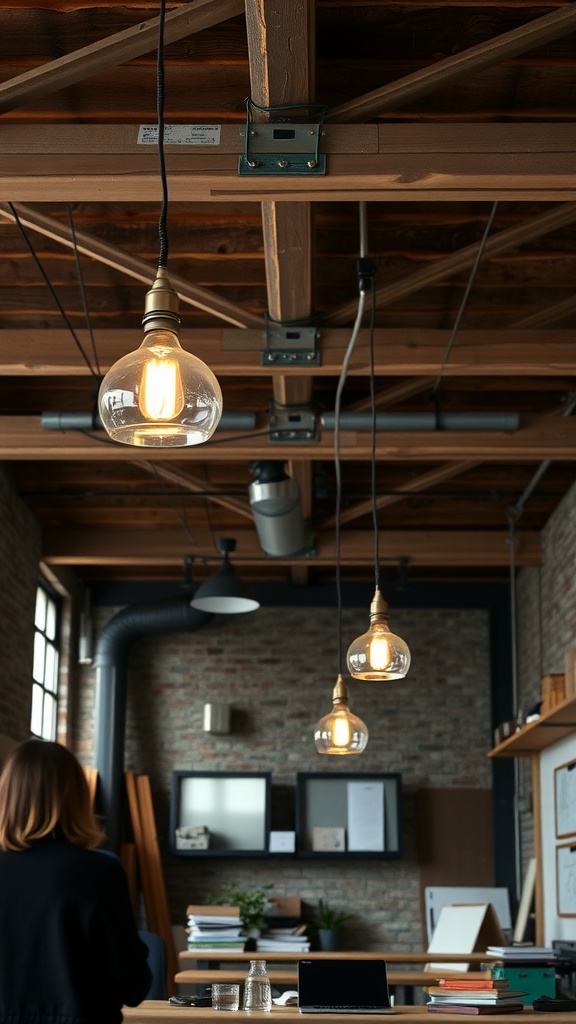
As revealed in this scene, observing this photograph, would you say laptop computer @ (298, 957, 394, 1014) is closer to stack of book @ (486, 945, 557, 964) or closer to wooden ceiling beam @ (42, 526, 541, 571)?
stack of book @ (486, 945, 557, 964)

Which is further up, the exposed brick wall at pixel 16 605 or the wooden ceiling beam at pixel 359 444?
the wooden ceiling beam at pixel 359 444

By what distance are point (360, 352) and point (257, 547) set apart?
13.2ft

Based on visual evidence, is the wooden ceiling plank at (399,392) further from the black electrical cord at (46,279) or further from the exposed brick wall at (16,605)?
the exposed brick wall at (16,605)

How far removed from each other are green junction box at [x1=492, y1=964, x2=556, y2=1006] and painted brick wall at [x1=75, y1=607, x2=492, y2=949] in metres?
4.72

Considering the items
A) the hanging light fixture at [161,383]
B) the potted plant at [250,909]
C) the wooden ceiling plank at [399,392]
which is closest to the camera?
the hanging light fixture at [161,383]

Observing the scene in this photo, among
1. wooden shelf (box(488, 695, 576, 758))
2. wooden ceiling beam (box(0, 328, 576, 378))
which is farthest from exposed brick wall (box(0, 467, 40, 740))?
wooden shelf (box(488, 695, 576, 758))

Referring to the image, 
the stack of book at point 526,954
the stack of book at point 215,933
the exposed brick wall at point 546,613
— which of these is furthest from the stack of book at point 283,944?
the stack of book at point 526,954

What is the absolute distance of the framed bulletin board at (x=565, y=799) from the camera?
283 inches

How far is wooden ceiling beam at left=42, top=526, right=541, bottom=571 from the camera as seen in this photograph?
9.20 metres

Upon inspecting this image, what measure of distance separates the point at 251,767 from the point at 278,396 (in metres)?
5.01

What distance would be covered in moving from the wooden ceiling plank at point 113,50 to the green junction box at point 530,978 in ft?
13.1

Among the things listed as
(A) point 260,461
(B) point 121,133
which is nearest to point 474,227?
(B) point 121,133

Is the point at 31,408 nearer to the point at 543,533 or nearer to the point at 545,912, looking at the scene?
the point at 543,533

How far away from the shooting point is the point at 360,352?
5613 mm
